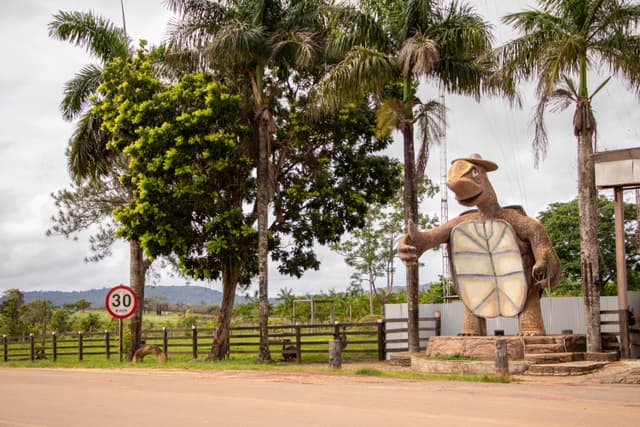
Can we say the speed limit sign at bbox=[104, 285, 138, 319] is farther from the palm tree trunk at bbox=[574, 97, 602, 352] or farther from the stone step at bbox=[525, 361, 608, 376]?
the palm tree trunk at bbox=[574, 97, 602, 352]

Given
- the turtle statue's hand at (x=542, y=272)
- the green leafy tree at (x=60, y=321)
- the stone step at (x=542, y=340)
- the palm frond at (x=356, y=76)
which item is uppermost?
the palm frond at (x=356, y=76)

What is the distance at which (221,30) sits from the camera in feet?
72.3

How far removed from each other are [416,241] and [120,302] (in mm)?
7442

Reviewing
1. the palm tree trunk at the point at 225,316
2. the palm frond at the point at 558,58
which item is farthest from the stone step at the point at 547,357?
the palm tree trunk at the point at 225,316

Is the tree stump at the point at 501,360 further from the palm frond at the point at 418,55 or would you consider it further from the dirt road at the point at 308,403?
the palm frond at the point at 418,55

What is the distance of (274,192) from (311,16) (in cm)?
569

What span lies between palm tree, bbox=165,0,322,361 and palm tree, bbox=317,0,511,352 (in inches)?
59.9

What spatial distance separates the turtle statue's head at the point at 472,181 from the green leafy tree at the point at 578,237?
22.5 m

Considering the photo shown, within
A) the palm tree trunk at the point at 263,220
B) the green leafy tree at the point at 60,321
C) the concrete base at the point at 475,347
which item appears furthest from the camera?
the green leafy tree at the point at 60,321

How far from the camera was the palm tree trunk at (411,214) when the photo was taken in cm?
2105

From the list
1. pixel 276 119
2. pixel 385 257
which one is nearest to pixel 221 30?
pixel 276 119

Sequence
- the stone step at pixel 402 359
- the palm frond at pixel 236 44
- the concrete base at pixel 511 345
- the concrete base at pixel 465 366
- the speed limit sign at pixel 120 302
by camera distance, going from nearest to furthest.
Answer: the concrete base at pixel 465 366
the concrete base at pixel 511 345
the speed limit sign at pixel 120 302
the stone step at pixel 402 359
the palm frond at pixel 236 44

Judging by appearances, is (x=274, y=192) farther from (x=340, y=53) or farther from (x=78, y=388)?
(x=78, y=388)

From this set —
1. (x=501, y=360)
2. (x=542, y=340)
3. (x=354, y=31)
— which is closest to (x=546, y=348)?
(x=542, y=340)
